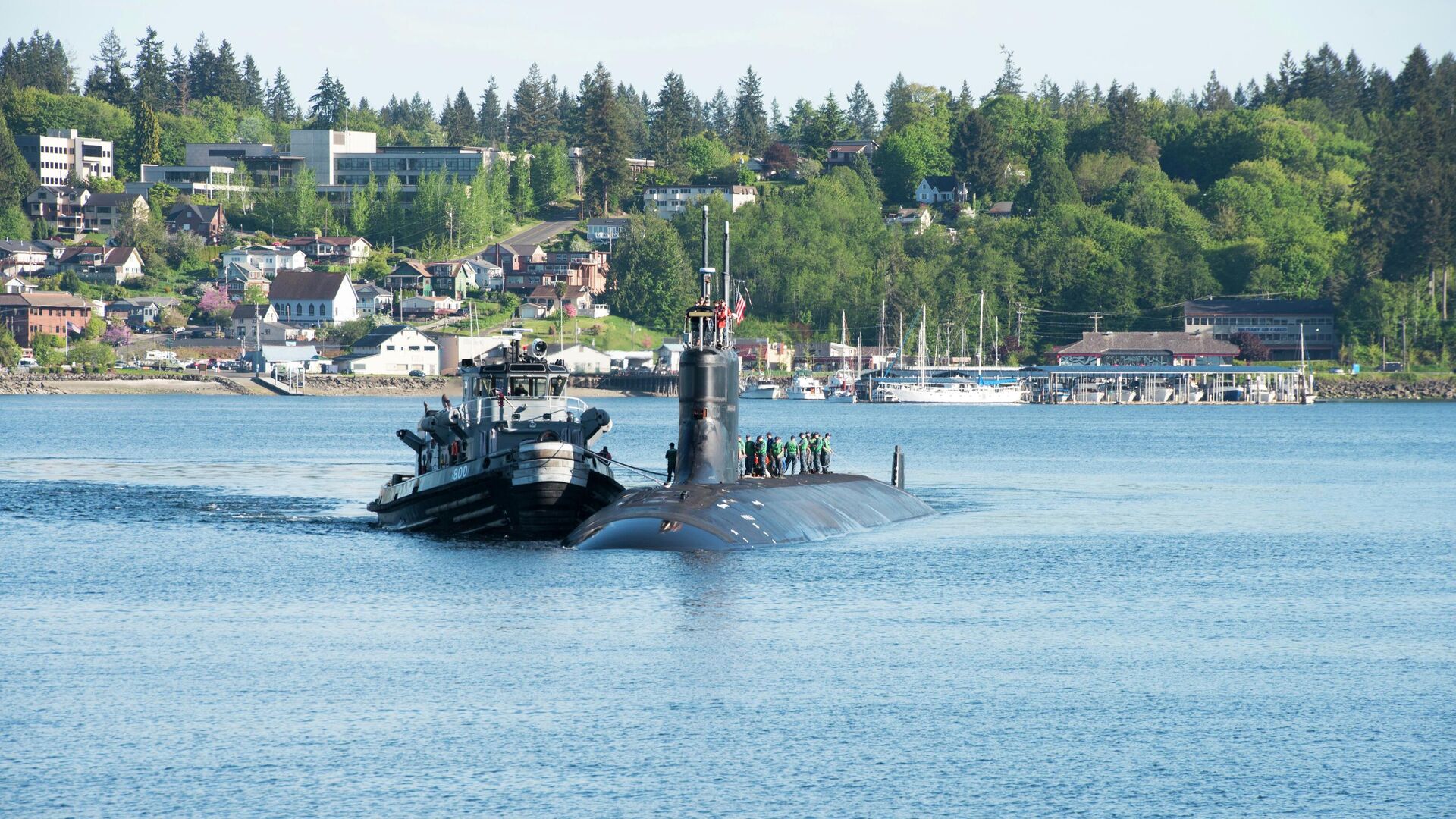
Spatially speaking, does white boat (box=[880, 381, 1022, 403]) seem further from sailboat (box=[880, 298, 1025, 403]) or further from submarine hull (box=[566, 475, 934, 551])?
submarine hull (box=[566, 475, 934, 551])

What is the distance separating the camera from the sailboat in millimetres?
190875

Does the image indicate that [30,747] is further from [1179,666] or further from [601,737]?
[1179,666]

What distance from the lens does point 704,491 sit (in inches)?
1826

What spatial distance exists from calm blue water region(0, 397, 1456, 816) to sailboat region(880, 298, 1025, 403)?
124m

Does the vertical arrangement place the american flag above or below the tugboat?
above

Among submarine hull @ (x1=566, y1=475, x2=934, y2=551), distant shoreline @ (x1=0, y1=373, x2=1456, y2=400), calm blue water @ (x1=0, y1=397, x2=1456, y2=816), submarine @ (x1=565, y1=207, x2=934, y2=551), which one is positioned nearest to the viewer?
calm blue water @ (x1=0, y1=397, x2=1456, y2=816)

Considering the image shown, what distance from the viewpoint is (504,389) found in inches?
2042

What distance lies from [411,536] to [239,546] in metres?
5.27

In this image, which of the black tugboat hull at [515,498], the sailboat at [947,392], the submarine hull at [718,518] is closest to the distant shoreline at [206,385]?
the sailboat at [947,392]

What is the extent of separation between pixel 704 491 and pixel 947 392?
14698 cm

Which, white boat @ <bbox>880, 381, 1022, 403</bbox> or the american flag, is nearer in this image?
the american flag

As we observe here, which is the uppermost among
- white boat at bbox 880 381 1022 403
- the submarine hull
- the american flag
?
the american flag

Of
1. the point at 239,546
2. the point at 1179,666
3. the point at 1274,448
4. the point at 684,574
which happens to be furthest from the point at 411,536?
the point at 1274,448

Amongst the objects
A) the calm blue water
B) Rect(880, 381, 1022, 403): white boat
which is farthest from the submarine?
Rect(880, 381, 1022, 403): white boat
